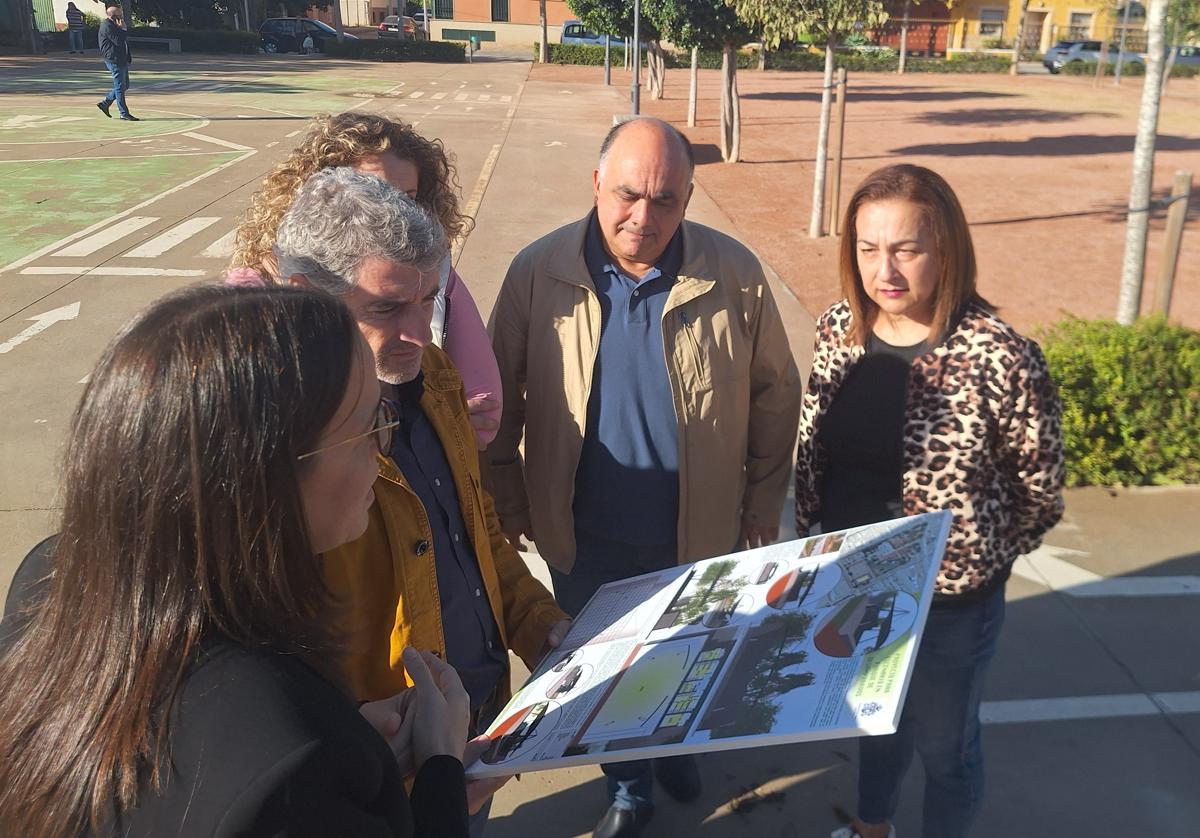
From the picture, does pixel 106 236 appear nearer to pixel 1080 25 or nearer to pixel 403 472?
pixel 403 472

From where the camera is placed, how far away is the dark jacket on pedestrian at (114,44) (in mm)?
18156

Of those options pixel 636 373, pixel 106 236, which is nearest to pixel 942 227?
pixel 636 373

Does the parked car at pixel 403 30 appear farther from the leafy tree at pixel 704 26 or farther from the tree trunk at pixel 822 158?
the tree trunk at pixel 822 158

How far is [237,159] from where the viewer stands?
49.2 feet

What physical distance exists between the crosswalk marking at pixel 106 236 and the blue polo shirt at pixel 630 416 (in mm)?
8455

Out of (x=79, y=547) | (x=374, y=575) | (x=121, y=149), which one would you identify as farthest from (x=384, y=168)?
(x=121, y=149)

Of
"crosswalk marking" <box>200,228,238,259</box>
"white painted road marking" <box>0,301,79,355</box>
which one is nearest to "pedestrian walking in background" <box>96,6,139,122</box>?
"crosswalk marking" <box>200,228,238,259</box>

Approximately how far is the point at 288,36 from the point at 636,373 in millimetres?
46520

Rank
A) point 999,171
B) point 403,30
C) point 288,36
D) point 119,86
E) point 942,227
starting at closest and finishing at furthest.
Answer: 1. point 942,227
2. point 999,171
3. point 119,86
4. point 288,36
5. point 403,30

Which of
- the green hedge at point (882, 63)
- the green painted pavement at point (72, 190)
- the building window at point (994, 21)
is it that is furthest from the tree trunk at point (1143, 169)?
the building window at point (994, 21)

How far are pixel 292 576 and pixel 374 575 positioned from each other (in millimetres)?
594

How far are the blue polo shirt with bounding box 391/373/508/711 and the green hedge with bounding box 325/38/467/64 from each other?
43921 mm

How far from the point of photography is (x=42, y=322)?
7.25 metres

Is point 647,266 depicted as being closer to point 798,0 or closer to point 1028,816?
point 1028,816
